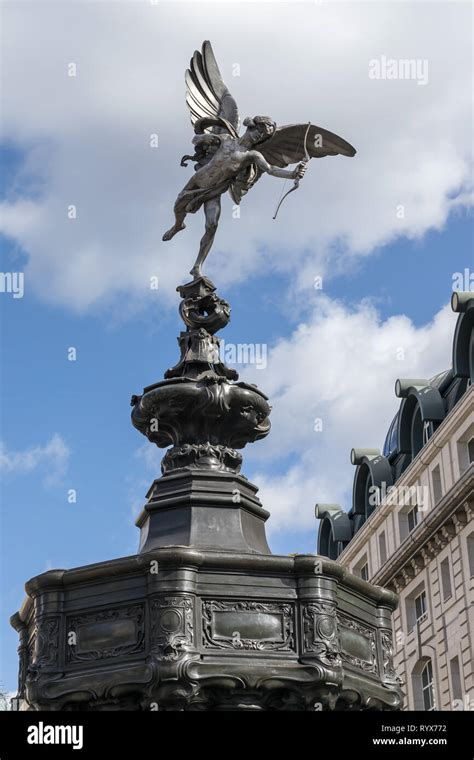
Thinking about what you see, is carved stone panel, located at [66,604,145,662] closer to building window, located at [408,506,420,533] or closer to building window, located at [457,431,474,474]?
building window, located at [457,431,474,474]

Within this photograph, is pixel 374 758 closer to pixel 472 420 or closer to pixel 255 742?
pixel 255 742

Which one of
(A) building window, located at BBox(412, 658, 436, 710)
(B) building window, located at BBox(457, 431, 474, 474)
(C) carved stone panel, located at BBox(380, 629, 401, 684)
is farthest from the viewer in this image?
(A) building window, located at BBox(412, 658, 436, 710)

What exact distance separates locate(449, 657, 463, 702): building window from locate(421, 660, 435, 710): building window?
2.74 metres

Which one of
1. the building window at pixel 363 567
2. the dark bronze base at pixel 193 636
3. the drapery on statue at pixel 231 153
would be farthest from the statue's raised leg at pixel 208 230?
the building window at pixel 363 567

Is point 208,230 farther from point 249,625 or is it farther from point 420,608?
point 420,608

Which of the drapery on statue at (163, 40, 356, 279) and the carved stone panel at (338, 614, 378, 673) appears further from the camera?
the drapery on statue at (163, 40, 356, 279)

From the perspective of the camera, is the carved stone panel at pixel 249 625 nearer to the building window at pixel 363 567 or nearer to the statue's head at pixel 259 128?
the statue's head at pixel 259 128

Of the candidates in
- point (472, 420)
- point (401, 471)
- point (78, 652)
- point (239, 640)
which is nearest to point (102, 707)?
point (78, 652)

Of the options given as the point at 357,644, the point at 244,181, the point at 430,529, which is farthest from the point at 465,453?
the point at 357,644

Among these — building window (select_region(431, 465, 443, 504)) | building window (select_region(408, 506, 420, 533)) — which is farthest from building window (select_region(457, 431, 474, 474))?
building window (select_region(408, 506, 420, 533))

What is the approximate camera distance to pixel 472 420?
1868 inches

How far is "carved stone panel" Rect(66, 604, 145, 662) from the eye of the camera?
8.54 m

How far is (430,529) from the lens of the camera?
5022 cm

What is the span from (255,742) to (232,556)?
1.37 metres
